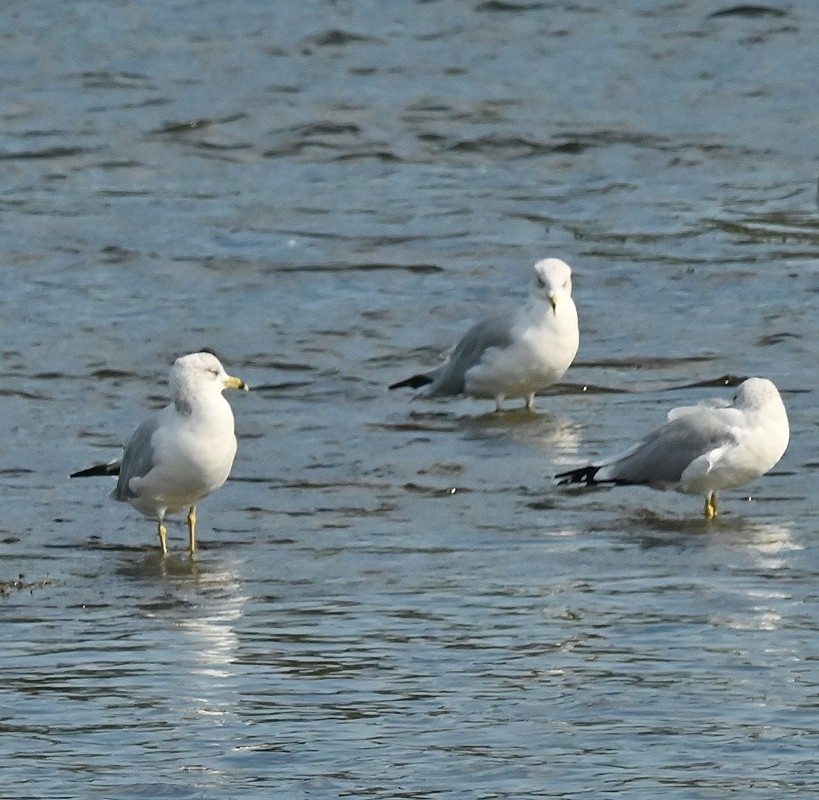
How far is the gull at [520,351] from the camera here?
471 inches

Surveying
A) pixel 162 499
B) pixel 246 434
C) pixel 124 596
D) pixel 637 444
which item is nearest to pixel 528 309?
pixel 246 434

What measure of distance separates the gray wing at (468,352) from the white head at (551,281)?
231 mm

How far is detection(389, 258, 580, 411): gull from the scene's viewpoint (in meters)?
12.0

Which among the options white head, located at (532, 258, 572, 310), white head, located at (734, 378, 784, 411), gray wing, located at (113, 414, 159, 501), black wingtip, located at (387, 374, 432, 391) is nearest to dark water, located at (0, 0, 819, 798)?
black wingtip, located at (387, 374, 432, 391)

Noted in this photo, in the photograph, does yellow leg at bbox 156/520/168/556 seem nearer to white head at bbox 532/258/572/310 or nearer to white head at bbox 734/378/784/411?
white head at bbox 734/378/784/411

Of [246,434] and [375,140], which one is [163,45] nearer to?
[375,140]

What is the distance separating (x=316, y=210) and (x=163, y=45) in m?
6.59

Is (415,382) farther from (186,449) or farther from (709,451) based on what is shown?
(186,449)

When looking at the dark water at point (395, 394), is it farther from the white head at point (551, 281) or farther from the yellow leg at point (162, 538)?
the white head at point (551, 281)

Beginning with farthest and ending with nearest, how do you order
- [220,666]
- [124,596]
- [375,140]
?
[375,140]
[124,596]
[220,666]

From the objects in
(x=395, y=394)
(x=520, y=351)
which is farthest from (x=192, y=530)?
(x=395, y=394)

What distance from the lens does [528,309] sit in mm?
12227

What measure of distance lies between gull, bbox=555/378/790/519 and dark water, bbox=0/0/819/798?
17 cm

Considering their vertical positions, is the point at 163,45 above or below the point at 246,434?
above
